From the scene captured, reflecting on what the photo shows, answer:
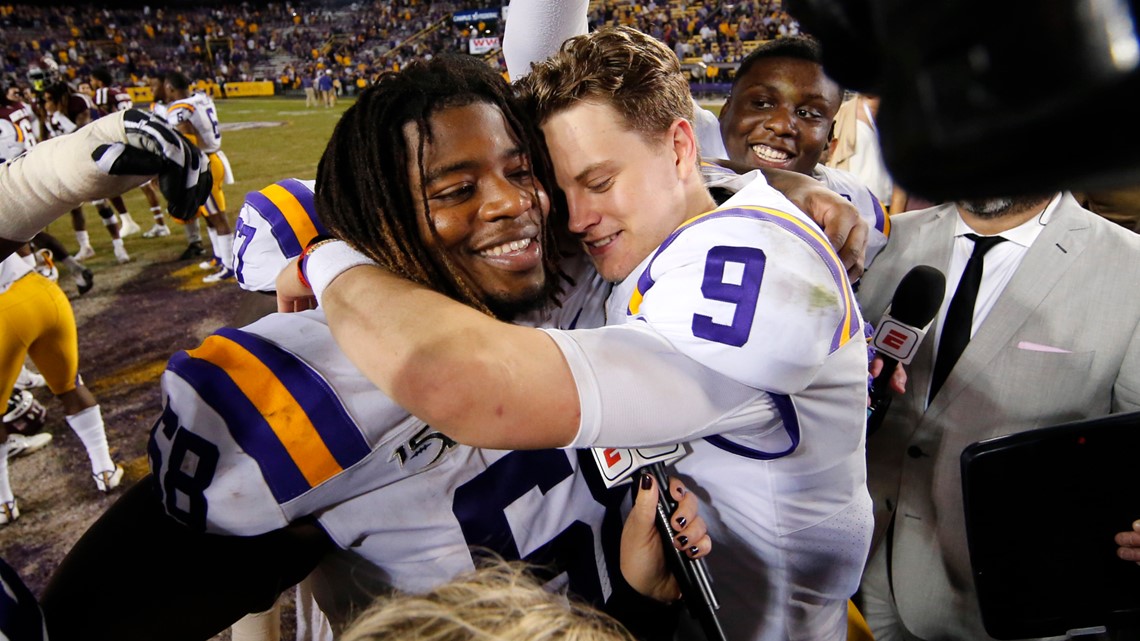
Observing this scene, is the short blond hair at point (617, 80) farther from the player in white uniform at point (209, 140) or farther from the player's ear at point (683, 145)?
the player in white uniform at point (209, 140)

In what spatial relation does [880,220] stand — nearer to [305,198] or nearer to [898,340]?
→ [898,340]

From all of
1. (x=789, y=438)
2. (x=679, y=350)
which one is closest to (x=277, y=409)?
(x=679, y=350)

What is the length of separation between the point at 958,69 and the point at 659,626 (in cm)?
118

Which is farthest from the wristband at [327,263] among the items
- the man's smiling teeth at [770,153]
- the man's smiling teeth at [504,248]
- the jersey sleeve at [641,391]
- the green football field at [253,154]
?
the green football field at [253,154]

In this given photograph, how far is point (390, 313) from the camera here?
927mm

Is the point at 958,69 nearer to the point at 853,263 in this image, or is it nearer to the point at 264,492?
the point at 264,492

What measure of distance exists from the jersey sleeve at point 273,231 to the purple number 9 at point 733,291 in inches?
51.4

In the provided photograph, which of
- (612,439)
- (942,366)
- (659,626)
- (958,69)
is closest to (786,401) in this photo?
(612,439)

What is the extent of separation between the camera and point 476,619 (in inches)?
29.6

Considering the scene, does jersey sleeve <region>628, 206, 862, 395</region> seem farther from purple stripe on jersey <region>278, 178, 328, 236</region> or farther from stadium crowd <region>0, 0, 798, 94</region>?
stadium crowd <region>0, 0, 798, 94</region>

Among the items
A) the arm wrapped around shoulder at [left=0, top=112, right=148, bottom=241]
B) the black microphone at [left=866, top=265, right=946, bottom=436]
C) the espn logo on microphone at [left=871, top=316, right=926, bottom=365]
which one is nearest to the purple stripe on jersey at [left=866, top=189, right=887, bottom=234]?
the black microphone at [left=866, top=265, right=946, bottom=436]

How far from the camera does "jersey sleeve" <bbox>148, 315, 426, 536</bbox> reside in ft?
3.31

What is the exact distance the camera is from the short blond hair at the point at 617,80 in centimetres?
135

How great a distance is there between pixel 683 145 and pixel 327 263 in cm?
79
